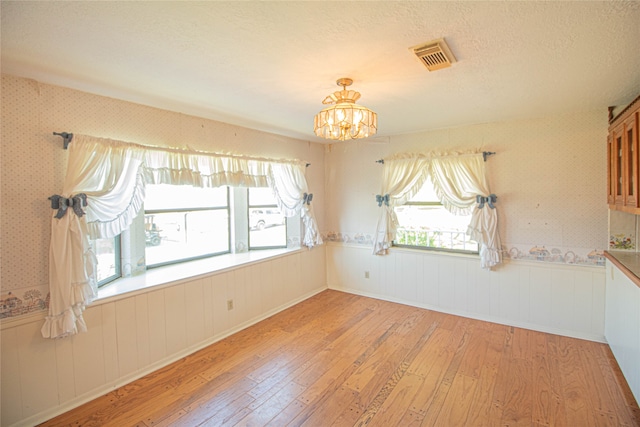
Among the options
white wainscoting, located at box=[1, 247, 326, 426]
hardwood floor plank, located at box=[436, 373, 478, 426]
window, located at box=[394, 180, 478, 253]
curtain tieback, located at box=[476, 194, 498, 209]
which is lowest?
hardwood floor plank, located at box=[436, 373, 478, 426]

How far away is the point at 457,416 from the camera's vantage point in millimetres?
2248

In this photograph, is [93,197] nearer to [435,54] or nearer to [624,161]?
[435,54]

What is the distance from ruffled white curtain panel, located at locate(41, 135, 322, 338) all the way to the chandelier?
1.60 m

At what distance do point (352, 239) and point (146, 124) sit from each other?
3.28 m

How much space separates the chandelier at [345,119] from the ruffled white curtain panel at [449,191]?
2.08 metres

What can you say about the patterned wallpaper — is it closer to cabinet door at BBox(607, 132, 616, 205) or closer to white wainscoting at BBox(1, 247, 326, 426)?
cabinet door at BBox(607, 132, 616, 205)

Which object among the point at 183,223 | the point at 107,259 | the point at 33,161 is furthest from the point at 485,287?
the point at 33,161

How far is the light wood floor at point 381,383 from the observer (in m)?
2.25

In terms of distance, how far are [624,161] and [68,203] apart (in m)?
4.40

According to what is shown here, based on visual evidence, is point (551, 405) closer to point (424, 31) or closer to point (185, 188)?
point (424, 31)

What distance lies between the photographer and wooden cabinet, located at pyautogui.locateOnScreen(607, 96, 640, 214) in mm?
2262

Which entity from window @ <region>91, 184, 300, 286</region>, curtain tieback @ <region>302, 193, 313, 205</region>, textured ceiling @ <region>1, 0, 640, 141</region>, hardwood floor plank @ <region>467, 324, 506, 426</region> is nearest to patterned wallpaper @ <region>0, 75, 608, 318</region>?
textured ceiling @ <region>1, 0, 640, 141</region>

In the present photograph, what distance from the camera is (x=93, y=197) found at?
2.46 metres

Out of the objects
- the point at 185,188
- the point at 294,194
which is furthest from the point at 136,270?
the point at 294,194
